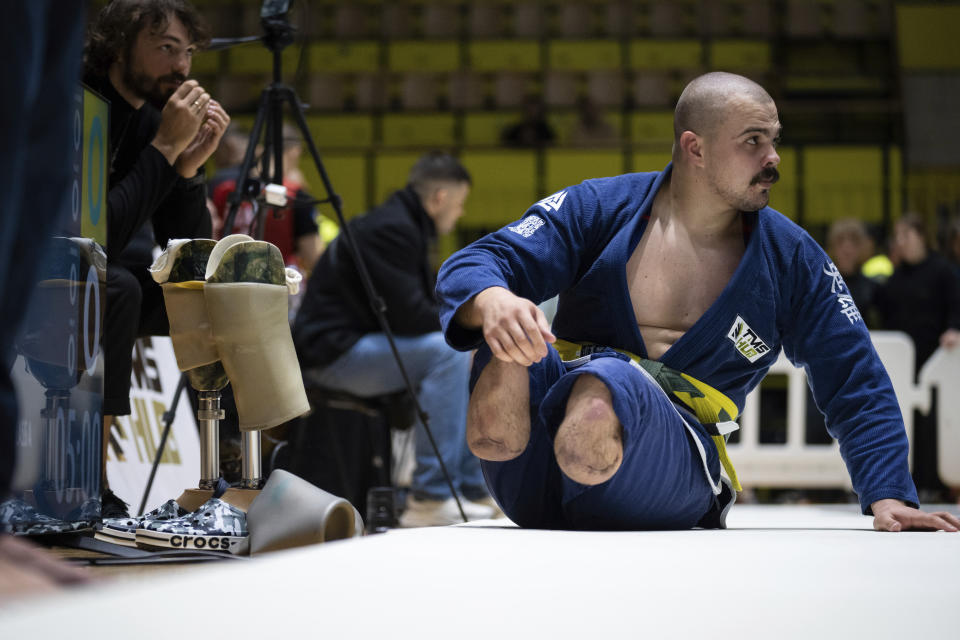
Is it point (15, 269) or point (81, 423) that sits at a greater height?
point (15, 269)

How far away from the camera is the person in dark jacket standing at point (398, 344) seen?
3244 millimetres

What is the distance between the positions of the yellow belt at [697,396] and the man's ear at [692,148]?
0.38 meters

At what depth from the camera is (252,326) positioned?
1546 millimetres

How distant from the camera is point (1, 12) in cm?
81

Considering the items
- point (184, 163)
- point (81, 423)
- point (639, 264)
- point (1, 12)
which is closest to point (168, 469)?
point (184, 163)

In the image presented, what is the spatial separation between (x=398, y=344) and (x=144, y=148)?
1439 millimetres

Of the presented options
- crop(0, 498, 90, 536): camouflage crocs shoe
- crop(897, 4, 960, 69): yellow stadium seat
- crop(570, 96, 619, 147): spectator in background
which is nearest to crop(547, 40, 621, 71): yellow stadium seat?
crop(570, 96, 619, 147): spectator in background

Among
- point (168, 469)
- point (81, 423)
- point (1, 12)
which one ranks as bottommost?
point (168, 469)

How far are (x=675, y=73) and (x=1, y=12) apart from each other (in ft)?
28.0

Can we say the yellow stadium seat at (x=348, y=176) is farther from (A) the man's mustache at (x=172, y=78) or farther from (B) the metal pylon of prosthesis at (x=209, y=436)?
(B) the metal pylon of prosthesis at (x=209, y=436)

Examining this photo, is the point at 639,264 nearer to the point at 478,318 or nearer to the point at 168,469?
the point at 478,318

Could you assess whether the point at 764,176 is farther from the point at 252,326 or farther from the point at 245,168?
the point at 245,168

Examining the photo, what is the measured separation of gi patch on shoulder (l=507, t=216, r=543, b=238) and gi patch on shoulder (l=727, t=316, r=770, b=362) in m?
0.39

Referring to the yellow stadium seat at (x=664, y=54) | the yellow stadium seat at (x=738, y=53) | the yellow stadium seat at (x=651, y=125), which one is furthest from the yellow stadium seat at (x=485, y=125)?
the yellow stadium seat at (x=738, y=53)
